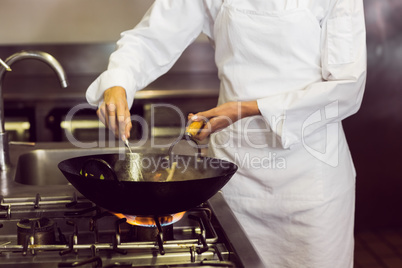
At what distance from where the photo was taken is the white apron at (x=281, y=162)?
138 cm

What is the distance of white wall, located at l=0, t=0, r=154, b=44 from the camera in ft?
10.3

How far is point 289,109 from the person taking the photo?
1.30 metres

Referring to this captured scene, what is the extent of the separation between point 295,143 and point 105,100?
51 cm

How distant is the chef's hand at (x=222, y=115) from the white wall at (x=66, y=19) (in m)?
2.02

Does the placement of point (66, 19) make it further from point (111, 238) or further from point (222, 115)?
point (111, 238)

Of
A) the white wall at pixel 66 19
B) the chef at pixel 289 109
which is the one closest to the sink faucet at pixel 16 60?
the chef at pixel 289 109

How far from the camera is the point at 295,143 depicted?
52.7 inches

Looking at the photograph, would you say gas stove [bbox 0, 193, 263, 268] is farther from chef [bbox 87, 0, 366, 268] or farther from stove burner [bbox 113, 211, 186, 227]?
chef [bbox 87, 0, 366, 268]

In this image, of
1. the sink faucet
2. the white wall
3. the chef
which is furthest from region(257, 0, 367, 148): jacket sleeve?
the white wall

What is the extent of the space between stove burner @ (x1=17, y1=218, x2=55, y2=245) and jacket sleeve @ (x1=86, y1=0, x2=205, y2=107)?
57 cm

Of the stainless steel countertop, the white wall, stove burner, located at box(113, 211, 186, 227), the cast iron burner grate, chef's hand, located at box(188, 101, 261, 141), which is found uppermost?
the white wall

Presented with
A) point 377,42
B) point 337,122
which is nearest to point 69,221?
point 337,122

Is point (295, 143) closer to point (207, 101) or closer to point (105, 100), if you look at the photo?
point (105, 100)

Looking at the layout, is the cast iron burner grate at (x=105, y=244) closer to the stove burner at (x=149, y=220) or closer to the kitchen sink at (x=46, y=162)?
the stove burner at (x=149, y=220)
